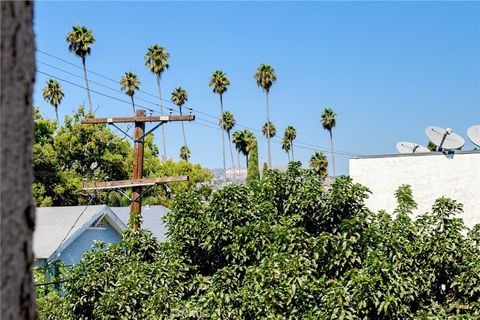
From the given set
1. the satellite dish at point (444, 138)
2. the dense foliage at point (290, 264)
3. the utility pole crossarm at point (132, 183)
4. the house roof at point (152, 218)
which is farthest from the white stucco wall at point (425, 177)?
the house roof at point (152, 218)

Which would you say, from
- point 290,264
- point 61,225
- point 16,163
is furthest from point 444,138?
point 16,163

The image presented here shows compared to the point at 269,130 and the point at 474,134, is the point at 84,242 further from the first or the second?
the point at 269,130

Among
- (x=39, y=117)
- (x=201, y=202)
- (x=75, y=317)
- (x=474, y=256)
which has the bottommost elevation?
(x=75, y=317)

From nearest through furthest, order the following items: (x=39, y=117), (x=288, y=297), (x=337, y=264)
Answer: (x=288, y=297)
(x=337, y=264)
(x=39, y=117)

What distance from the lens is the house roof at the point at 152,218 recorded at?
35200 mm

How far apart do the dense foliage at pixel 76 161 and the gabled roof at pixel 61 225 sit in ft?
37.4

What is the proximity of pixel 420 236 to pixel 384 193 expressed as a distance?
1084 cm

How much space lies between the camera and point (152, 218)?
37.1 meters

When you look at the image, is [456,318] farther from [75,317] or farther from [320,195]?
[75,317]

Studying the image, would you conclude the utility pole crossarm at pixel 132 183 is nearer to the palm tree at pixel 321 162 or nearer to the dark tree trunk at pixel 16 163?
the dark tree trunk at pixel 16 163

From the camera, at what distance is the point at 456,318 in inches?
444

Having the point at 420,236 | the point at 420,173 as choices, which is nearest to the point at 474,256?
the point at 420,236

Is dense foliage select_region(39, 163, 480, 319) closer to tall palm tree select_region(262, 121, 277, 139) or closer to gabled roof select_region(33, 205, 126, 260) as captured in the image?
gabled roof select_region(33, 205, 126, 260)

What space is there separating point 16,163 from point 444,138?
21.3m
